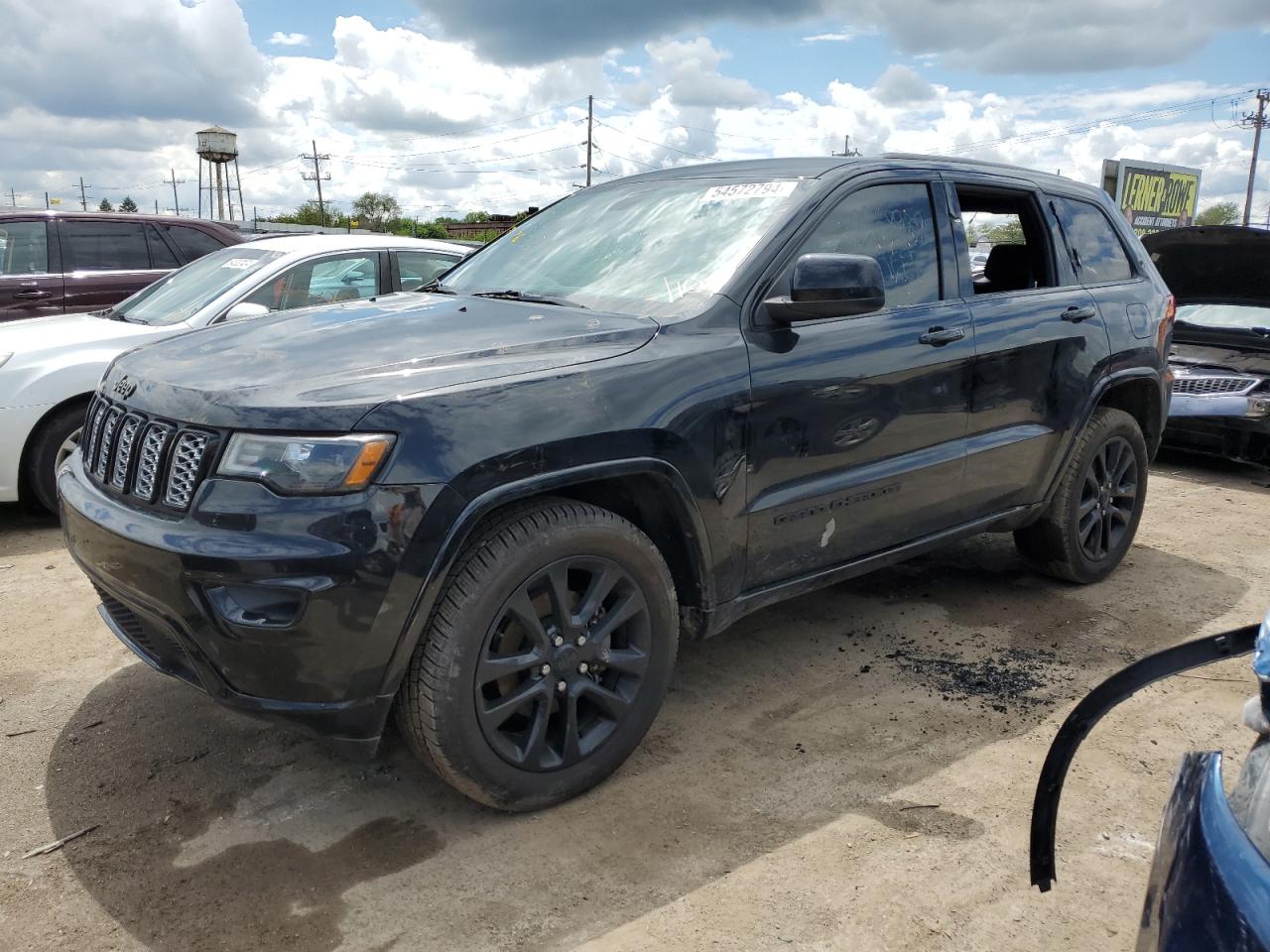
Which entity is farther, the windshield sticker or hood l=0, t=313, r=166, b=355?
hood l=0, t=313, r=166, b=355

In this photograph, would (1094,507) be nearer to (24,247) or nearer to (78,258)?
(78,258)

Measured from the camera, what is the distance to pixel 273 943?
2.35m

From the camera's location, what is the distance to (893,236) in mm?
3738

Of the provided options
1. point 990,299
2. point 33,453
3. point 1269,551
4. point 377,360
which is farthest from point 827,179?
point 33,453

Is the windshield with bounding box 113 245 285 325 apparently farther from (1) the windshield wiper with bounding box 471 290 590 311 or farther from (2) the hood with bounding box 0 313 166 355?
(1) the windshield wiper with bounding box 471 290 590 311

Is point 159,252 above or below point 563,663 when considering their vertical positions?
above

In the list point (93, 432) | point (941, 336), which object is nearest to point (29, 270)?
point (93, 432)

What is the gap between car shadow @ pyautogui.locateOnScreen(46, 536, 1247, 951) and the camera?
97.7 inches

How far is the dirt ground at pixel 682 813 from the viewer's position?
2424 mm

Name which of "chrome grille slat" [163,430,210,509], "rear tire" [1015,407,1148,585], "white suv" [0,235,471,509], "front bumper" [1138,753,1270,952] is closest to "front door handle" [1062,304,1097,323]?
"rear tire" [1015,407,1148,585]

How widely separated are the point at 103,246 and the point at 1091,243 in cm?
680

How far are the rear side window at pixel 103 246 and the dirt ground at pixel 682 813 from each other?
13.9 ft

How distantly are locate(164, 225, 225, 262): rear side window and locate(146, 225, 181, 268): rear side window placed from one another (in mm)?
86

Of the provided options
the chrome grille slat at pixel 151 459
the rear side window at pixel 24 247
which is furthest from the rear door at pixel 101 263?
the chrome grille slat at pixel 151 459
